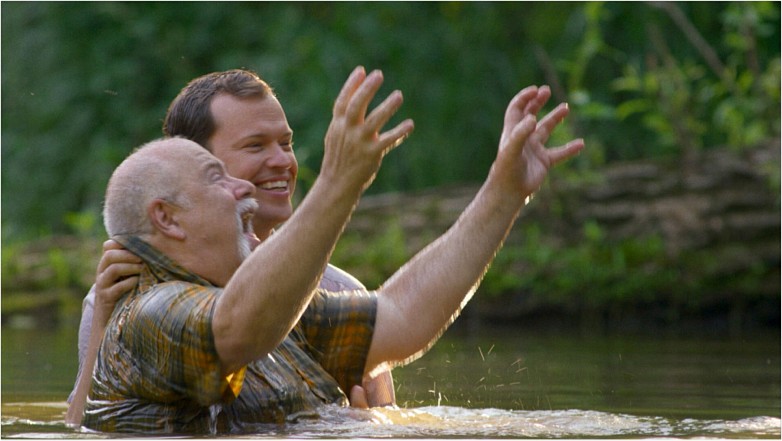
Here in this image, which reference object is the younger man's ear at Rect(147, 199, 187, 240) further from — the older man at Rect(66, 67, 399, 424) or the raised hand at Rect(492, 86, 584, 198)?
the raised hand at Rect(492, 86, 584, 198)

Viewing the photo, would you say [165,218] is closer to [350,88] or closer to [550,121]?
[350,88]

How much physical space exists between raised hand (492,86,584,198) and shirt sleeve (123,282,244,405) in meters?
0.95

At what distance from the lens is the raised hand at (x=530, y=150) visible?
12.2 feet

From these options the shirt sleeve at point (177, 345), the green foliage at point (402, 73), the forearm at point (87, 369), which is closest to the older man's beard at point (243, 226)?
the shirt sleeve at point (177, 345)

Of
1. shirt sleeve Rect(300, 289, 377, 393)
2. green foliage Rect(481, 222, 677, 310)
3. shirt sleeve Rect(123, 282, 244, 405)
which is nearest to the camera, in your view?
shirt sleeve Rect(123, 282, 244, 405)

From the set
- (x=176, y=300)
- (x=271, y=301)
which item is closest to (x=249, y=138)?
(x=176, y=300)

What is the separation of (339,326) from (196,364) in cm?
87

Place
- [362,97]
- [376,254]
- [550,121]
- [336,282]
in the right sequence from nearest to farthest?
[362,97] → [550,121] → [336,282] → [376,254]

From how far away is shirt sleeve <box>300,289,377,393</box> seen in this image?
3.98 m

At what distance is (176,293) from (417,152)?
25.6 feet

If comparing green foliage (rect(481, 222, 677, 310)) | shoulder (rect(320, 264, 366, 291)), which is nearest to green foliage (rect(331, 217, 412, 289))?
green foliage (rect(481, 222, 677, 310))

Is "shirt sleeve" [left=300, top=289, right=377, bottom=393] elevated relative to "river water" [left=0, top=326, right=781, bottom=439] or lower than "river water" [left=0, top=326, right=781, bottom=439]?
elevated

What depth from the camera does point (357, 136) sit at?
9.47 ft

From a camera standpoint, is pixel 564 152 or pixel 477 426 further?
pixel 477 426
